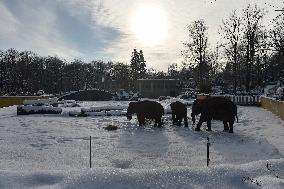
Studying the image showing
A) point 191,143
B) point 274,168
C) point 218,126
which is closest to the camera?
point 274,168

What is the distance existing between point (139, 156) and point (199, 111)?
379 inches

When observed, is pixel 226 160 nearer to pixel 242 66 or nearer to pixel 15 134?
pixel 15 134

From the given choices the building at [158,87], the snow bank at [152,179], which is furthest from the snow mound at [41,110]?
the building at [158,87]

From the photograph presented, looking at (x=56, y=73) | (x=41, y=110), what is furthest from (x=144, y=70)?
(x=41, y=110)

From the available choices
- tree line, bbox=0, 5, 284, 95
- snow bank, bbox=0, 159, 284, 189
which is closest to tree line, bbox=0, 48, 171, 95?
tree line, bbox=0, 5, 284, 95

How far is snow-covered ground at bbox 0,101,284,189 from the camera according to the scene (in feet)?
21.5

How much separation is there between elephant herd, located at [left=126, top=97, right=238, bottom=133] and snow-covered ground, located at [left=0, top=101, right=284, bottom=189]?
59 centimetres

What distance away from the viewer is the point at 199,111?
21406 mm

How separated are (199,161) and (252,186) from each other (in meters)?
5.16

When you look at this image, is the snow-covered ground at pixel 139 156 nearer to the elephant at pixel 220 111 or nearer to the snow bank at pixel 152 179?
the snow bank at pixel 152 179

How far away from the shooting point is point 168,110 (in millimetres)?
28484

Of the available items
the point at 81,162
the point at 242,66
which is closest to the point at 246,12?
the point at 242,66

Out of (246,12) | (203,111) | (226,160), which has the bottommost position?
(226,160)

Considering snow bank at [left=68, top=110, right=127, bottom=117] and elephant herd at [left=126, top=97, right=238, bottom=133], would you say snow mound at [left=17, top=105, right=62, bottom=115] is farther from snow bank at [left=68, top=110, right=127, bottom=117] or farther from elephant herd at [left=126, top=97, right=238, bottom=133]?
elephant herd at [left=126, top=97, right=238, bottom=133]
